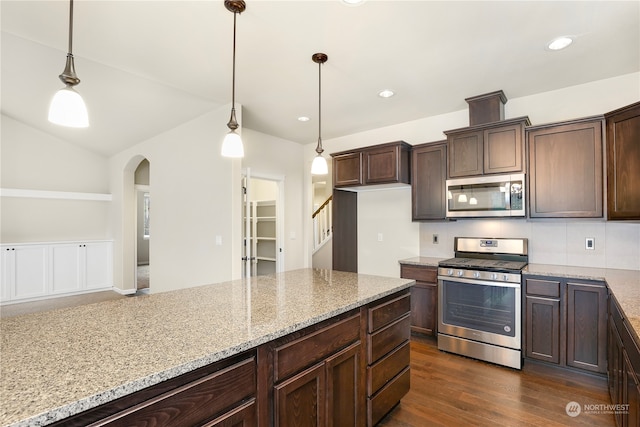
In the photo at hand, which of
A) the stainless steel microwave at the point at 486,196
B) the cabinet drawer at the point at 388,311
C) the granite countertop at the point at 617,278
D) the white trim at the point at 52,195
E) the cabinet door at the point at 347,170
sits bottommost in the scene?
the cabinet drawer at the point at 388,311

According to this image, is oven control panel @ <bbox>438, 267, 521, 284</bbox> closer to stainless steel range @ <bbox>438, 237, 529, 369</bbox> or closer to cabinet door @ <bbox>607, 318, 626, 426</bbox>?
stainless steel range @ <bbox>438, 237, 529, 369</bbox>

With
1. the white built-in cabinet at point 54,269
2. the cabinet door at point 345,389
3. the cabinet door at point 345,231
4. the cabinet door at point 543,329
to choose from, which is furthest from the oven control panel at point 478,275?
the white built-in cabinet at point 54,269

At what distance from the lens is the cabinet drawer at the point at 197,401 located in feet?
3.07

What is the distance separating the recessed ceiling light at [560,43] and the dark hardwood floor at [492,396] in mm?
2689

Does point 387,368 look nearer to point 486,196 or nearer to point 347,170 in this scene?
point 486,196

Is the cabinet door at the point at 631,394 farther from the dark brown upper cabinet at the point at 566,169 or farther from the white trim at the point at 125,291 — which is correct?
the white trim at the point at 125,291

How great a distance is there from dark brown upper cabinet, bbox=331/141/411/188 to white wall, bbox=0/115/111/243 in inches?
210

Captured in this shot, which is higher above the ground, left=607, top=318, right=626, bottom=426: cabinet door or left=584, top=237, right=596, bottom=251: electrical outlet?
left=584, top=237, right=596, bottom=251: electrical outlet

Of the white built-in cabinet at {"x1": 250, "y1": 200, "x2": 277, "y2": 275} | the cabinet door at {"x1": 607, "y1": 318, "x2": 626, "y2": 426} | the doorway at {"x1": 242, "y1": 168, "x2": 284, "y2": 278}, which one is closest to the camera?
the cabinet door at {"x1": 607, "y1": 318, "x2": 626, "y2": 426}

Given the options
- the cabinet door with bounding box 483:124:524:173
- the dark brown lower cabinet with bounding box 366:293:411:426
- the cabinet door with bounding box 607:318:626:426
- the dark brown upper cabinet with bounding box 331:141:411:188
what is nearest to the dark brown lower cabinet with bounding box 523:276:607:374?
the cabinet door with bounding box 607:318:626:426

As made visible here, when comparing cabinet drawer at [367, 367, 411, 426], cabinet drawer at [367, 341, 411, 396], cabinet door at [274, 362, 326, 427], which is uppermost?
cabinet door at [274, 362, 326, 427]

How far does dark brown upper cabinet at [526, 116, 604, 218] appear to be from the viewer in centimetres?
275

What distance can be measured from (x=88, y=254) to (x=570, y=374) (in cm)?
764

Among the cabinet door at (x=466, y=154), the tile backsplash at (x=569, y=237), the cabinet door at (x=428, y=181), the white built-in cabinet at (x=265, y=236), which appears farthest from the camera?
the white built-in cabinet at (x=265, y=236)
